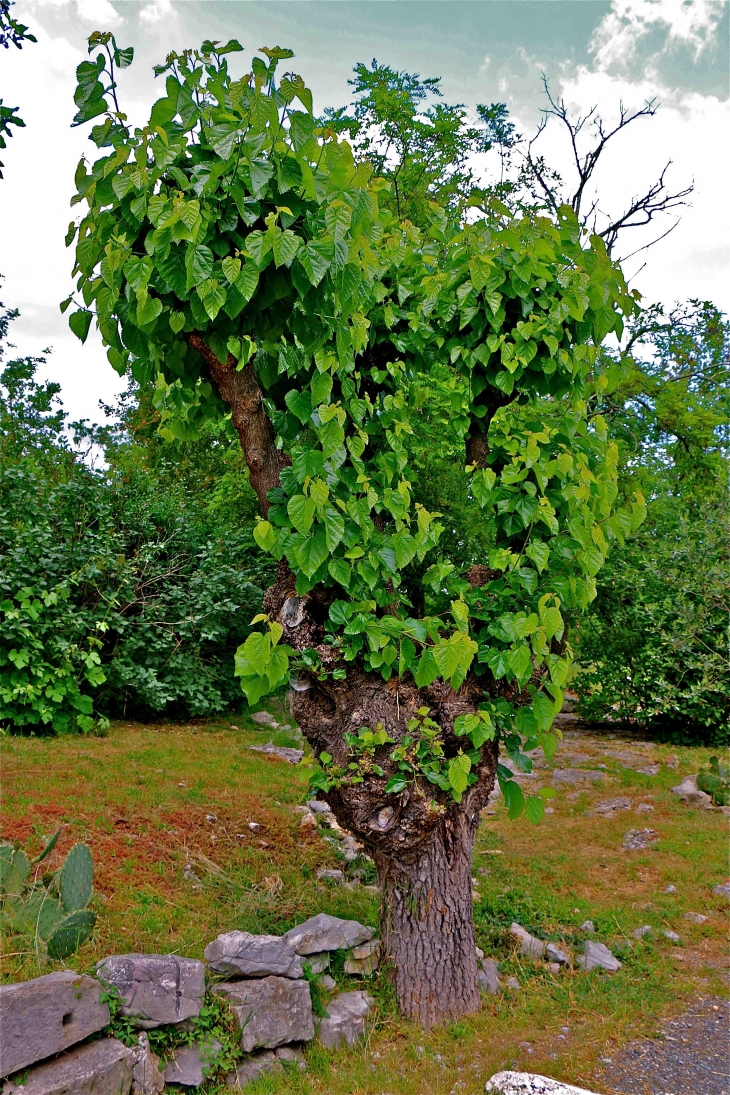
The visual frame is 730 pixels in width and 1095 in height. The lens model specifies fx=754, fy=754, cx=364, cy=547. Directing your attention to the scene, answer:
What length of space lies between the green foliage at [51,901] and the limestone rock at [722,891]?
15.8 feet

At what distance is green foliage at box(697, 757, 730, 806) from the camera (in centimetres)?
816

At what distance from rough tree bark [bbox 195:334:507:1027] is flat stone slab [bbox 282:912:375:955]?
0.18 m

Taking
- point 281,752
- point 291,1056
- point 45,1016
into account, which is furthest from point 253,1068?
point 281,752

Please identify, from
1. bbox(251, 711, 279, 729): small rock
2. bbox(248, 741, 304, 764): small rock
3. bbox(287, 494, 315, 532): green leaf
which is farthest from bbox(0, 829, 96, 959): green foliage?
bbox(251, 711, 279, 729): small rock

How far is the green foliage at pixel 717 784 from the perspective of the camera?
8.16 m

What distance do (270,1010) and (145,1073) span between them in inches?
25.1

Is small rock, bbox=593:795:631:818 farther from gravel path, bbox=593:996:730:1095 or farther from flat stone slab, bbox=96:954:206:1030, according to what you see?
flat stone slab, bbox=96:954:206:1030

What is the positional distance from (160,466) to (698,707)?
10832 millimetres

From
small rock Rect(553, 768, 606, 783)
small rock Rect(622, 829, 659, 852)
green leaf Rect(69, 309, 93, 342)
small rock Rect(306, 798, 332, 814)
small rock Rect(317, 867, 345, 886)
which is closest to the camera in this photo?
green leaf Rect(69, 309, 93, 342)

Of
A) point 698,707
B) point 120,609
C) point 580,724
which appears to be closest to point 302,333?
point 120,609

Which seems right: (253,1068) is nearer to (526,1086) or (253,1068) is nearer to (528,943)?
(526,1086)

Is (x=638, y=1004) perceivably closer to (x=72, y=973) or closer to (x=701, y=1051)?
(x=701, y=1051)

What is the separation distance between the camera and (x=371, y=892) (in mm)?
5355

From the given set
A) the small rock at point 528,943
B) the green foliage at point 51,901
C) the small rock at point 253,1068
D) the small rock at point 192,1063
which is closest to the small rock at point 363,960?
the small rock at point 253,1068
